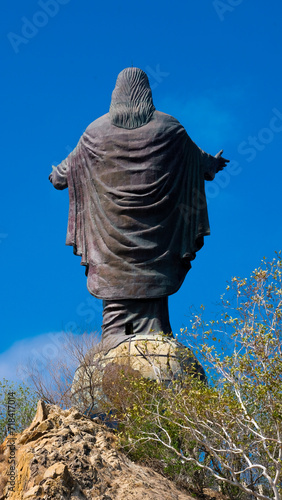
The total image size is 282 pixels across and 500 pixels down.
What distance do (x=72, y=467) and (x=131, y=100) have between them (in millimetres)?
8104

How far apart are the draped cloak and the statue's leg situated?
0.17 metres

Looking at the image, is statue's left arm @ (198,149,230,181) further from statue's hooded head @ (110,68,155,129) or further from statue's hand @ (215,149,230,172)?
statue's hooded head @ (110,68,155,129)

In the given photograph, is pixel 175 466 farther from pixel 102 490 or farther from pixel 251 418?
pixel 102 490

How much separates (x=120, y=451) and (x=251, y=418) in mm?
1672

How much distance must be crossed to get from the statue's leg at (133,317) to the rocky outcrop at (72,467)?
13.7 feet

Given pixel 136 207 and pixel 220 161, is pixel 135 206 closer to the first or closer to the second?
pixel 136 207

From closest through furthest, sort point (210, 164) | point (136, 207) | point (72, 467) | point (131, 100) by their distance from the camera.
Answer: point (72, 467)
point (136, 207)
point (131, 100)
point (210, 164)

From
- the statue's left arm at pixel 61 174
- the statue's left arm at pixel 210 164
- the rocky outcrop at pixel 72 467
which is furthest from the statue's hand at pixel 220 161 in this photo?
the rocky outcrop at pixel 72 467

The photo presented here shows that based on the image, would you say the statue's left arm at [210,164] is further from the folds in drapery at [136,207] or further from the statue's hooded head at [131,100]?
the statue's hooded head at [131,100]

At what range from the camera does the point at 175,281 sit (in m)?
15.0

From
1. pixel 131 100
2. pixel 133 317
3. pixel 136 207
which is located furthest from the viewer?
pixel 131 100

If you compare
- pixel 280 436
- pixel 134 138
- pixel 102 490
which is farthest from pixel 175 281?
pixel 102 490

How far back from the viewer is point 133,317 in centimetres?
1478

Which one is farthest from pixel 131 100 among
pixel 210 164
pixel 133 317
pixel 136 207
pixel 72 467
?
pixel 72 467
